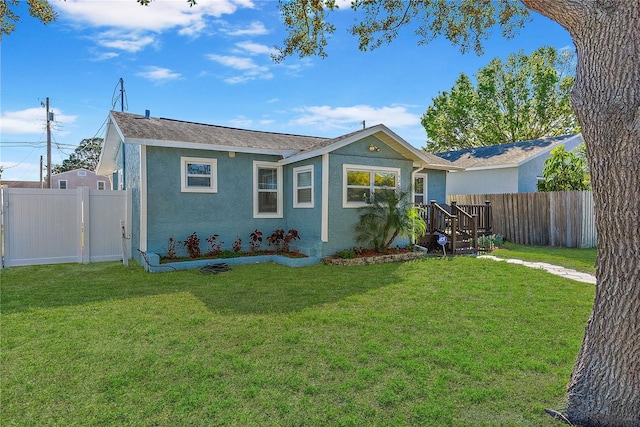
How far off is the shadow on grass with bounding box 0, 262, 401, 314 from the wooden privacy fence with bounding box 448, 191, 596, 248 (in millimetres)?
6912

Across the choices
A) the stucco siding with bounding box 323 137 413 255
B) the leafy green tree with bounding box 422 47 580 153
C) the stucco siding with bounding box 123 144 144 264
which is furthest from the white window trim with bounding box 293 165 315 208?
the leafy green tree with bounding box 422 47 580 153

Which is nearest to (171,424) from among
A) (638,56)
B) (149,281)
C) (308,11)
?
(638,56)

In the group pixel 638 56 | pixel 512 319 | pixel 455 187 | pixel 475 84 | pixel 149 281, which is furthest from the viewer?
pixel 475 84

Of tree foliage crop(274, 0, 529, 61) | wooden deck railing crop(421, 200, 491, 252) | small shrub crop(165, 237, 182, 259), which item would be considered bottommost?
small shrub crop(165, 237, 182, 259)

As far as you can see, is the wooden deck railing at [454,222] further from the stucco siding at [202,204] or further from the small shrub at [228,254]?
the small shrub at [228,254]

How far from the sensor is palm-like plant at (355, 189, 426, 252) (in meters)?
9.60

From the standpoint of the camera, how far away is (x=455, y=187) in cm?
1845

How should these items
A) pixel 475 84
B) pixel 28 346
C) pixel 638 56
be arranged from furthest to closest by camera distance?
pixel 475 84
pixel 28 346
pixel 638 56

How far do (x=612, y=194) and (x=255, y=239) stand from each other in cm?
872

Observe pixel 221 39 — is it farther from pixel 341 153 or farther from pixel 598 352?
pixel 598 352

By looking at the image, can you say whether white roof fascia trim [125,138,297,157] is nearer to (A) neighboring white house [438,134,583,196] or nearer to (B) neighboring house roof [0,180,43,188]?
(A) neighboring white house [438,134,583,196]

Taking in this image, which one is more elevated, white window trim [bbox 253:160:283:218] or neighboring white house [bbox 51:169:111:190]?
neighboring white house [bbox 51:169:111:190]

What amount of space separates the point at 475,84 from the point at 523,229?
707 inches

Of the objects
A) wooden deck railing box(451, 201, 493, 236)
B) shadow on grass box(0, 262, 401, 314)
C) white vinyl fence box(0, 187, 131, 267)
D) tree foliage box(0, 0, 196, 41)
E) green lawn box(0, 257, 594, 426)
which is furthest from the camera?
wooden deck railing box(451, 201, 493, 236)
